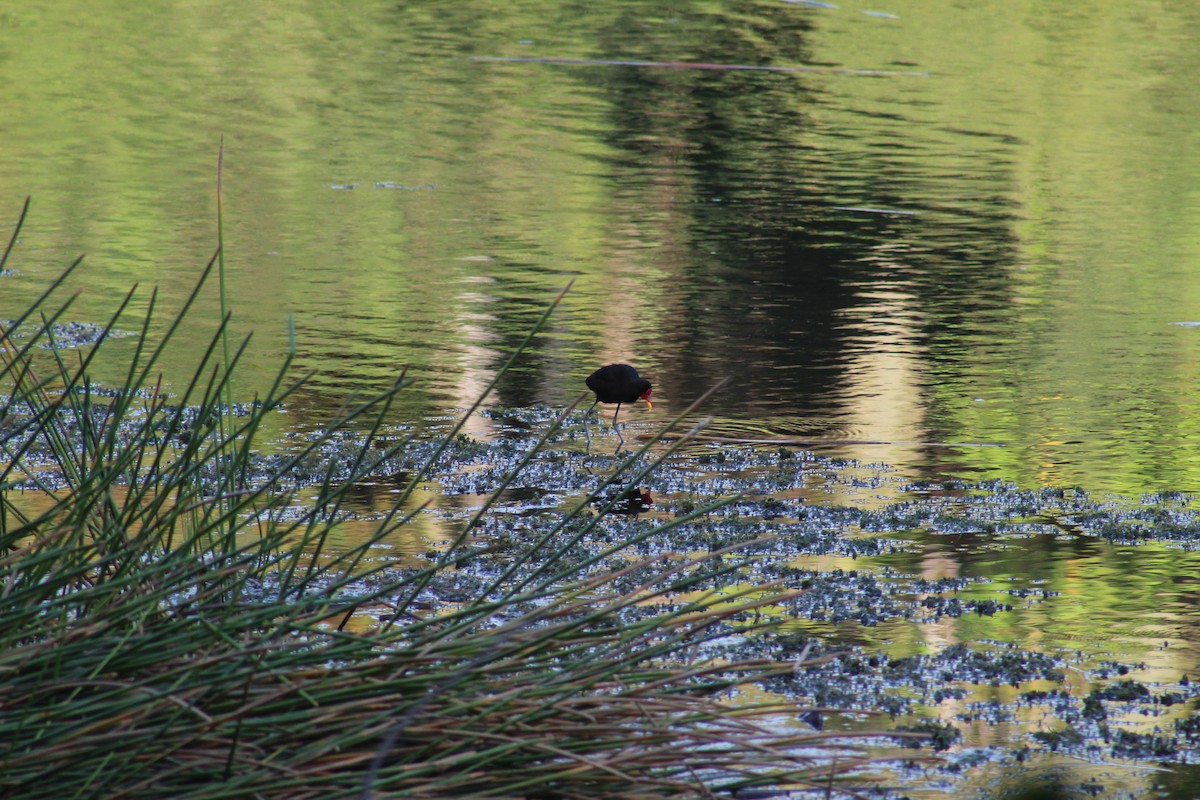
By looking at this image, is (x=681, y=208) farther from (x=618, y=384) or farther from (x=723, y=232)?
(x=618, y=384)

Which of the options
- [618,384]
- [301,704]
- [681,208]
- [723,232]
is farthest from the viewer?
[681,208]

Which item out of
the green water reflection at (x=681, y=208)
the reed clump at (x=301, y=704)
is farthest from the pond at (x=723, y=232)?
the reed clump at (x=301, y=704)

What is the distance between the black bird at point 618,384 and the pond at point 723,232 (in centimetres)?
21

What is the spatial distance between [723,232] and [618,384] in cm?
429

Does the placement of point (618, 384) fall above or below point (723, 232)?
above

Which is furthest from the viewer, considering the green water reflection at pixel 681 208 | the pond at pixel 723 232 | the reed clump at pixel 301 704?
the green water reflection at pixel 681 208

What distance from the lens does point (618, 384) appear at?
23.2 feet

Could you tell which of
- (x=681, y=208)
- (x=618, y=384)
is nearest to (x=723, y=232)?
(x=681, y=208)

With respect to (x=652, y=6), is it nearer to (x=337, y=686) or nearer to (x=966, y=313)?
(x=966, y=313)

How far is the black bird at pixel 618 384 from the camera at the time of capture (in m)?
7.08

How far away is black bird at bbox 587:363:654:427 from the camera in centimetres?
708

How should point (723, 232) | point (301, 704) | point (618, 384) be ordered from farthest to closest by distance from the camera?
1. point (723, 232)
2. point (618, 384)
3. point (301, 704)

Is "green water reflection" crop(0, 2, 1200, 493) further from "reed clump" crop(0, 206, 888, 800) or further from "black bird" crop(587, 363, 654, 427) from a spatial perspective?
"reed clump" crop(0, 206, 888, 800)

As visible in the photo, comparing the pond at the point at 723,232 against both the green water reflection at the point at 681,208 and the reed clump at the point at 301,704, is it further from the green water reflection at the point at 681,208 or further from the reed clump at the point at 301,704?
the reed clump at the point at 301,704
